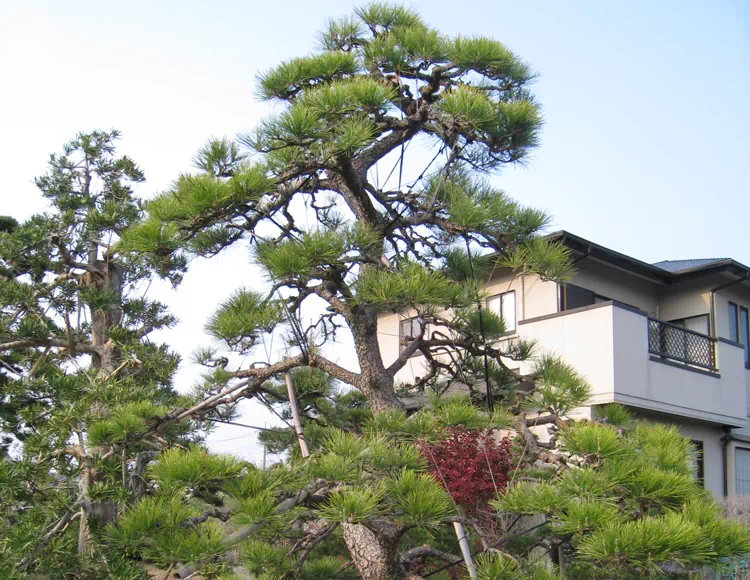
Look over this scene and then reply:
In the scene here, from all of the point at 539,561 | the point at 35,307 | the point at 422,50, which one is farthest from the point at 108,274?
the point at 539,561

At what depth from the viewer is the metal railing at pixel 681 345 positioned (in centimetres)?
916

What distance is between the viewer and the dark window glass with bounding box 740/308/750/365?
37.5 feet

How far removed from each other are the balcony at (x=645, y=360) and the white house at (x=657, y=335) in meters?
0.01

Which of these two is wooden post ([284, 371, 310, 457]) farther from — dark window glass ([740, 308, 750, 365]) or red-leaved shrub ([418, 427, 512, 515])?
dark window glass ([740, 308, 750, 365])

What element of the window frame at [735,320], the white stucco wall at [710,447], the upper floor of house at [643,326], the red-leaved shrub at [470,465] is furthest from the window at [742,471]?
the red-leaved shrub at [470,465]

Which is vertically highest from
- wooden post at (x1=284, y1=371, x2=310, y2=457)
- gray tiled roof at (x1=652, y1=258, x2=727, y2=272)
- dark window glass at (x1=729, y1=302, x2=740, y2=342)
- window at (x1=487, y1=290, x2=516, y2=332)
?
gray tiled roof at (x1=652, y1=258, x2=727, y2=272)

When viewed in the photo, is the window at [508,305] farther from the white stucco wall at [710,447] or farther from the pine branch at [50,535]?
the pine branch at [50,535]

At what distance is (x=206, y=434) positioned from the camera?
4828 millimetres

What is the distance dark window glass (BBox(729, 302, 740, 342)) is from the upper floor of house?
0.05ft

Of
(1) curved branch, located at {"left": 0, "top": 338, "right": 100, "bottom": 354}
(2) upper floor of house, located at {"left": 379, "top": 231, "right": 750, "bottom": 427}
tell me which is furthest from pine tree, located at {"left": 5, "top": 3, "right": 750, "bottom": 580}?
(2) upper floor of house, located at {"left": 379, "top": 231, "right": 750, "bottom": 427}

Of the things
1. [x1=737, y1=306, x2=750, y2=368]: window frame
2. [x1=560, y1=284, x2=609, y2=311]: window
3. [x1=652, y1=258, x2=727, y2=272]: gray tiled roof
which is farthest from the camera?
[x1=737, y1=306, x2=750, y2=368]: window frame

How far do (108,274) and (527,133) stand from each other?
10.1 feet

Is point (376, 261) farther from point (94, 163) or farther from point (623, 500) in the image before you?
point (94, 163)

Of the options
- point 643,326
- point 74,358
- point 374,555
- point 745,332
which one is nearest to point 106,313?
point 74,358
